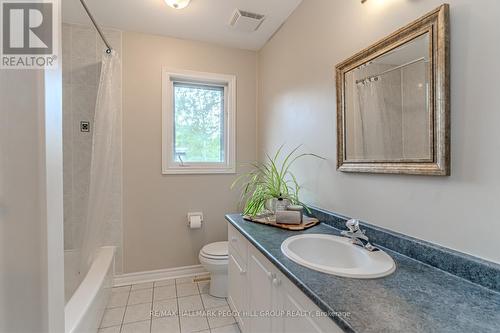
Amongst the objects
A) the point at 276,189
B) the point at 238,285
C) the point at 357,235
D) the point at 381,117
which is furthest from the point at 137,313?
the point at 381,117

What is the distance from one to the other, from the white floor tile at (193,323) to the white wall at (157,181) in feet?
2.48

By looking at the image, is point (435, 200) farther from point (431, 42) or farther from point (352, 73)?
point (352, 73)

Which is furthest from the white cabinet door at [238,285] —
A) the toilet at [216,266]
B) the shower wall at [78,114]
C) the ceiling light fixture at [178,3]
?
the ceiling light fixture at [178,3]

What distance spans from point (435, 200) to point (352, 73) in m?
0.83

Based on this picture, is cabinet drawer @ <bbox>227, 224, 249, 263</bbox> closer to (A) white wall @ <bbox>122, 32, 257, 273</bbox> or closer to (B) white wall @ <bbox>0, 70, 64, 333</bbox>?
(A) white wall @ <bbox>122, 32, 257, 273</bbox>

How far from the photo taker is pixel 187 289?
227 centimetres

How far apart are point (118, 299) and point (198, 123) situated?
1781mm

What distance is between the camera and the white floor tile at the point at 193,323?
1.72m

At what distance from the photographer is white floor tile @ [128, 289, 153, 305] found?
6.79ft

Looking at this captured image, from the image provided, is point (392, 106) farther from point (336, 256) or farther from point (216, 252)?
point (216, 252)

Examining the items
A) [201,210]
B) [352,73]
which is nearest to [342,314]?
[352,73]

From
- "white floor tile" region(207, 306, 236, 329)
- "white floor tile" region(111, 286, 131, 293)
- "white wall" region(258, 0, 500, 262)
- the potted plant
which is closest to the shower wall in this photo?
"white floor tile" region(111, 286, 131, 293)

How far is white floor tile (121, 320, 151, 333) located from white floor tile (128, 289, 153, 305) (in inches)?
11.6

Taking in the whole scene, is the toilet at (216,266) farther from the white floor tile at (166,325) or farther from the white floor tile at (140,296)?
the white floor tile at (140,296)
